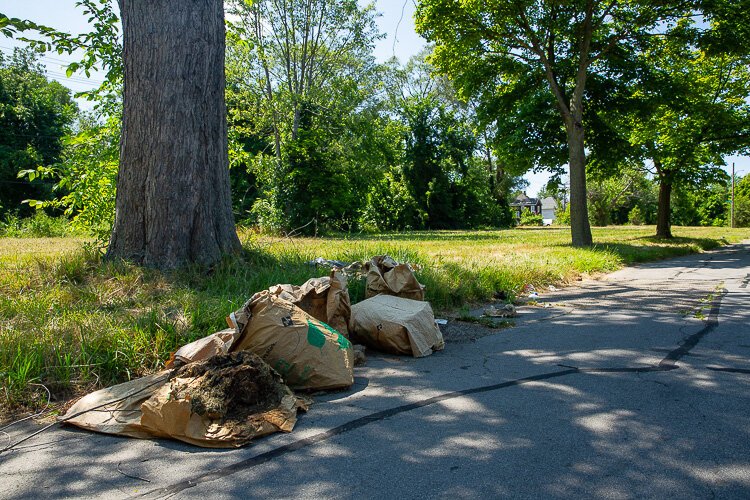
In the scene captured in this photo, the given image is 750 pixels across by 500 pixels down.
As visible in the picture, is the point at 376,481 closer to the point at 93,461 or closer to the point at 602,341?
the point at 93,461

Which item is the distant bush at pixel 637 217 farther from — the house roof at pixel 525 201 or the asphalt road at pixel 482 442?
the asphalt road at pixel 482 442

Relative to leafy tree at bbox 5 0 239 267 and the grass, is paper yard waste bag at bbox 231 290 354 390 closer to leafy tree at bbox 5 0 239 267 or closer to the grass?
the grass

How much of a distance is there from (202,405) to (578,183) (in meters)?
16.0

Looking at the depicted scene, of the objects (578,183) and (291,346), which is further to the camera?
(578,183)

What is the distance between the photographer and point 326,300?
16.6 ft

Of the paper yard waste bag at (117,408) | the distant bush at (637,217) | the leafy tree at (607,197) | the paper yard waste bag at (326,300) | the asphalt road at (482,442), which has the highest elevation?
the leafy tree at (607,197)

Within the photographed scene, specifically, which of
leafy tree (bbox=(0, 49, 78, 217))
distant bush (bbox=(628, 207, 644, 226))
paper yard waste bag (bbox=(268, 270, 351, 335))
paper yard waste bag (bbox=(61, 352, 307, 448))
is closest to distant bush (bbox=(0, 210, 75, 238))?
leafy tree (bbox=(0, 49, 78, 217))

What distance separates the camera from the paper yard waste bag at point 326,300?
4969mm

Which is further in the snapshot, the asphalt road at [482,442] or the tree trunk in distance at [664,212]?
the tree trunk in distance at [664,212]

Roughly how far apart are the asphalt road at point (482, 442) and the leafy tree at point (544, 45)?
42.6 ft

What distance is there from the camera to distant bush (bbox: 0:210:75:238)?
64.0 feet

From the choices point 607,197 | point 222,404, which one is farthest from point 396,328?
point 607,197

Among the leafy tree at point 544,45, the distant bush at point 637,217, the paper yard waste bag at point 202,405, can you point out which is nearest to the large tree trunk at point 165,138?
the paper yard waste bag at point 202,405

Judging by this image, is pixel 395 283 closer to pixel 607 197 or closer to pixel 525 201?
pixel 607 197
